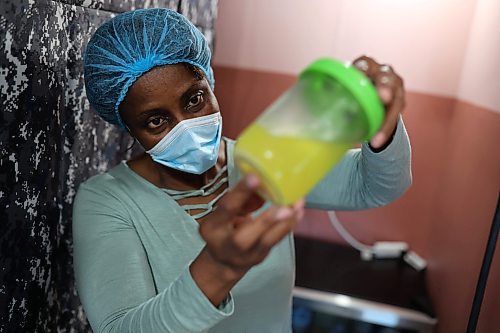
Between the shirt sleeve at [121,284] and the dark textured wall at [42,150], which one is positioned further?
the dark textured wall at [42,150]

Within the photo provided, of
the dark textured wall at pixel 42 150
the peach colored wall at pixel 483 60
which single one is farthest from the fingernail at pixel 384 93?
the peach colored wall at pixel 483 60

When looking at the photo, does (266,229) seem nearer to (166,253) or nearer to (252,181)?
(252,181)

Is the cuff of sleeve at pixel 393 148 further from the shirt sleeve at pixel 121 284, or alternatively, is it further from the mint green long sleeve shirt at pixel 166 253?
the shirt sleeve at pixel 121 284

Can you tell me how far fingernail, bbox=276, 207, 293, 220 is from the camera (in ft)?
1.51

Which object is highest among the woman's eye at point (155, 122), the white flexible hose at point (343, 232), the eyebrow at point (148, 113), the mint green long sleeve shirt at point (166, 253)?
the eyebrow at point (148, 113)

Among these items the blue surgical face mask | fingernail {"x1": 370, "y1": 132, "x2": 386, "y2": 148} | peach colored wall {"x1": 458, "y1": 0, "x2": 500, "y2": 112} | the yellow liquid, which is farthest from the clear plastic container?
peach colored wall {"x1": 458, "y1": 0, "x2": 500, "y2": 112}

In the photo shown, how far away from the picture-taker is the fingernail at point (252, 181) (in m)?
0.46

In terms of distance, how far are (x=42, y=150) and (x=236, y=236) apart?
523mm

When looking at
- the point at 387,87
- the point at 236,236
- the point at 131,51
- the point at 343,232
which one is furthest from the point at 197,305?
the point at 343,232

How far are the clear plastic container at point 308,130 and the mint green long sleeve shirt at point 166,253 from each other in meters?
0.16

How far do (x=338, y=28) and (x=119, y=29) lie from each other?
47.0 inches

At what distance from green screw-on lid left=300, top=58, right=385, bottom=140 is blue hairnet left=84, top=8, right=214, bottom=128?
364 mm

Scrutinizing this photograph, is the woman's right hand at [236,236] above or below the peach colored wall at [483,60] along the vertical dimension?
below

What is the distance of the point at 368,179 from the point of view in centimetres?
84
